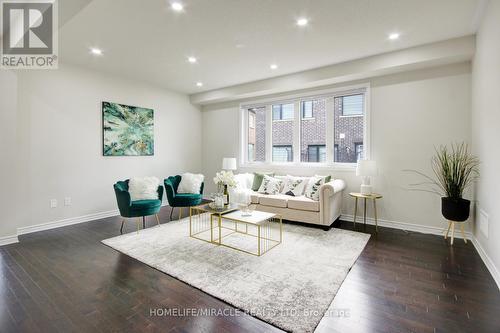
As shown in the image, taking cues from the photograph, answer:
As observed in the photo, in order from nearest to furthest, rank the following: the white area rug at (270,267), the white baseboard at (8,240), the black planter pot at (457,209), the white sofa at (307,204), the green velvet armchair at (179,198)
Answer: the white area rug at (270,267) → the black planter pot at (457,209) → the white baseboard at (8,240) → the white sofa at (307,204) → the green velvet armchair at (179,198)

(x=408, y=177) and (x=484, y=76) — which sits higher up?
(x=484, y=76)

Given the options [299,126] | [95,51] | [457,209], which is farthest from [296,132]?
[95,51]

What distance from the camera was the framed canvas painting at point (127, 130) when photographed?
4.93m

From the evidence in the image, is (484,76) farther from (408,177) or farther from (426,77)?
(408,177)

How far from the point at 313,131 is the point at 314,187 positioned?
4.72 ft

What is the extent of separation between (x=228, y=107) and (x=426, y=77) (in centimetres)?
423

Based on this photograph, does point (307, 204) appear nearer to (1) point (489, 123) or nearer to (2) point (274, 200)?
(2) point (274, 200)

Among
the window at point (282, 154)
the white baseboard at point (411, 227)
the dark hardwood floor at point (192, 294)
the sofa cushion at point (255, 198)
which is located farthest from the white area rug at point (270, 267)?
the window at point (282, 154)

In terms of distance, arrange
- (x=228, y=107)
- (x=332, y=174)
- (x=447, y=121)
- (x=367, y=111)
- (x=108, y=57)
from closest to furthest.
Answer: (x=447, y=121)
(x=108, y=57)
(x=367, y=111)
(x=332, y=174)
(x=228, y=107)

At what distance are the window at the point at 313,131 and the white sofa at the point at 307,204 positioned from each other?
0.96 meters

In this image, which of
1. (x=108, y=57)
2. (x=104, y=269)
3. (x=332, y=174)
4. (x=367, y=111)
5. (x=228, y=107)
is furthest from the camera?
(x=228, y=107)

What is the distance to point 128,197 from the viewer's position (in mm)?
3854

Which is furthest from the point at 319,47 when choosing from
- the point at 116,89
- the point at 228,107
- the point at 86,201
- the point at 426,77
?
the point at 86,201

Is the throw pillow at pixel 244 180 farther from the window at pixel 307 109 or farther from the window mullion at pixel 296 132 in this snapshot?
the window at pixel 307 109
